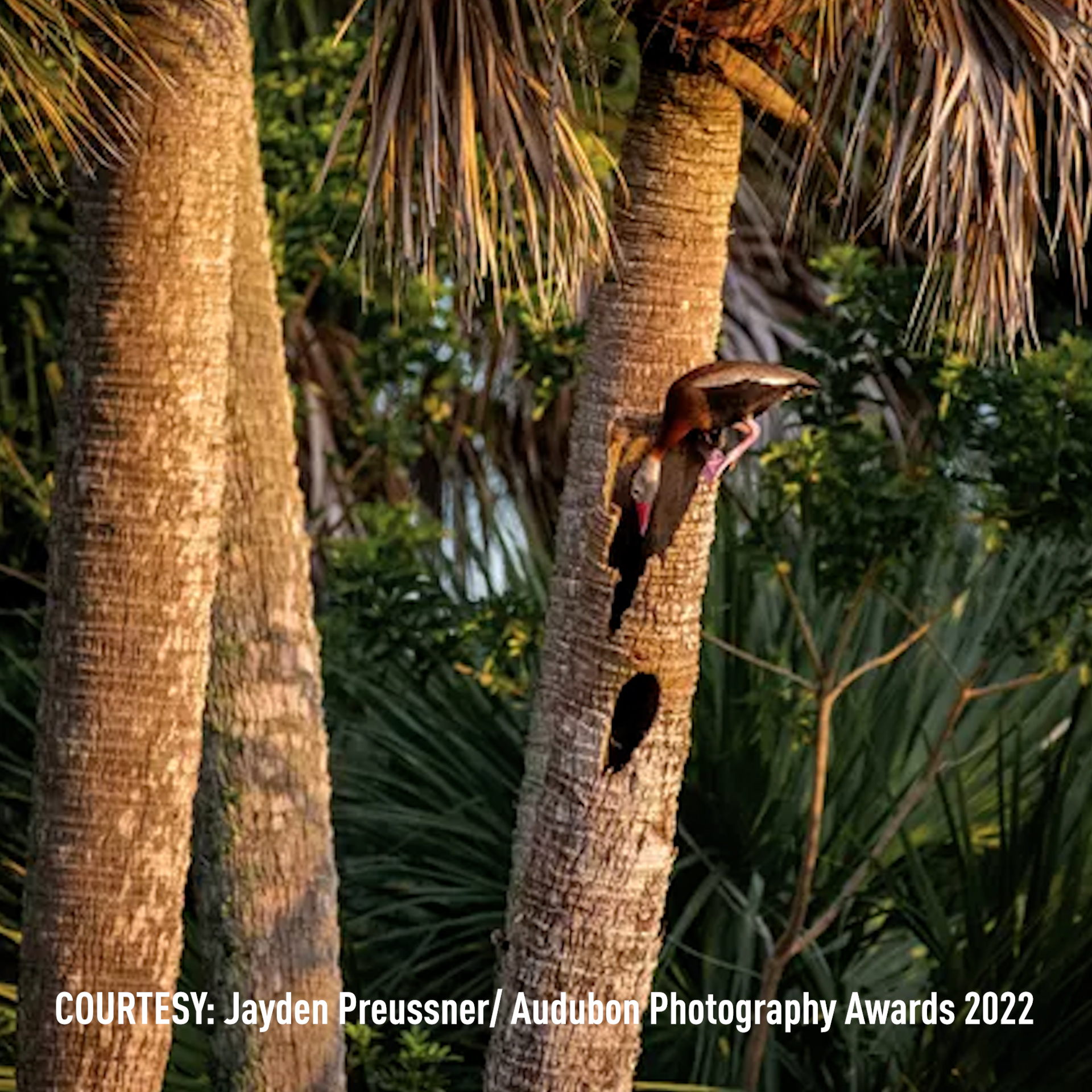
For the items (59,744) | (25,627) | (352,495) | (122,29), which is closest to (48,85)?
(122,29)

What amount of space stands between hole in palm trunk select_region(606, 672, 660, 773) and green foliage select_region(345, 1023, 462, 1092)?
1696 mm

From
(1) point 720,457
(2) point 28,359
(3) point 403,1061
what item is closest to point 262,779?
(3) point 403,1061

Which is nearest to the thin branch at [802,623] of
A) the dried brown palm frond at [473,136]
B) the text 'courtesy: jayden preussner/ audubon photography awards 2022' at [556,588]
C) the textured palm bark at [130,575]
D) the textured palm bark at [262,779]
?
the text 'courtesy: jayden preussner/ audubon photography awards 2022' at [556,588]

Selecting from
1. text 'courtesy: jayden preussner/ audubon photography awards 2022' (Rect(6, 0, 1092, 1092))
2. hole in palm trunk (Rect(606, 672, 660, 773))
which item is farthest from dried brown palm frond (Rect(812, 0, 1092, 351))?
hole in palm trunk (Rect(606, 672, 660, 773))

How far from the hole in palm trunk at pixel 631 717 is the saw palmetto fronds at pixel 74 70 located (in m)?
1.25

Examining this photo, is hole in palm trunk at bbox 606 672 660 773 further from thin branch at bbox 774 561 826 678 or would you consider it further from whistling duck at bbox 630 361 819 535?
thin branch at bbox 774 561 826 678

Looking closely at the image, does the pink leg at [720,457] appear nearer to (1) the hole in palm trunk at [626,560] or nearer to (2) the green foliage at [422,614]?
(1) the hole in palm trunk at [626,560]

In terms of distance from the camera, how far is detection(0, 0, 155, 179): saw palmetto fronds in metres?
3.95

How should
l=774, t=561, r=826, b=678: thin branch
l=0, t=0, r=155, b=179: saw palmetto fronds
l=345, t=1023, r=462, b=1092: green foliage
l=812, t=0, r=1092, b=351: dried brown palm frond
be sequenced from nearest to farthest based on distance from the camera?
l=0, t=0, r=155, b=179: saw palmetto fronds → l=812, t=0, r=1092, b=351: dried brown palm frond → l=345, t=1023, r=462, b=1092: green foliage → l=774, t=561, r=826, b=678: thin branch

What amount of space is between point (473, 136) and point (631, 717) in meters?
1.03

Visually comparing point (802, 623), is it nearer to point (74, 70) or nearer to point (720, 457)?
point (720, 457)

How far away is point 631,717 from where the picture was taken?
434 cm

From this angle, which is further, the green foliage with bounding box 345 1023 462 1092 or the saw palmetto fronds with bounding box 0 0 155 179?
the green foliage with bounding box 345 1023 462 1092

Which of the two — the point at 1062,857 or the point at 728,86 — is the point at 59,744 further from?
the point at 1062,857
